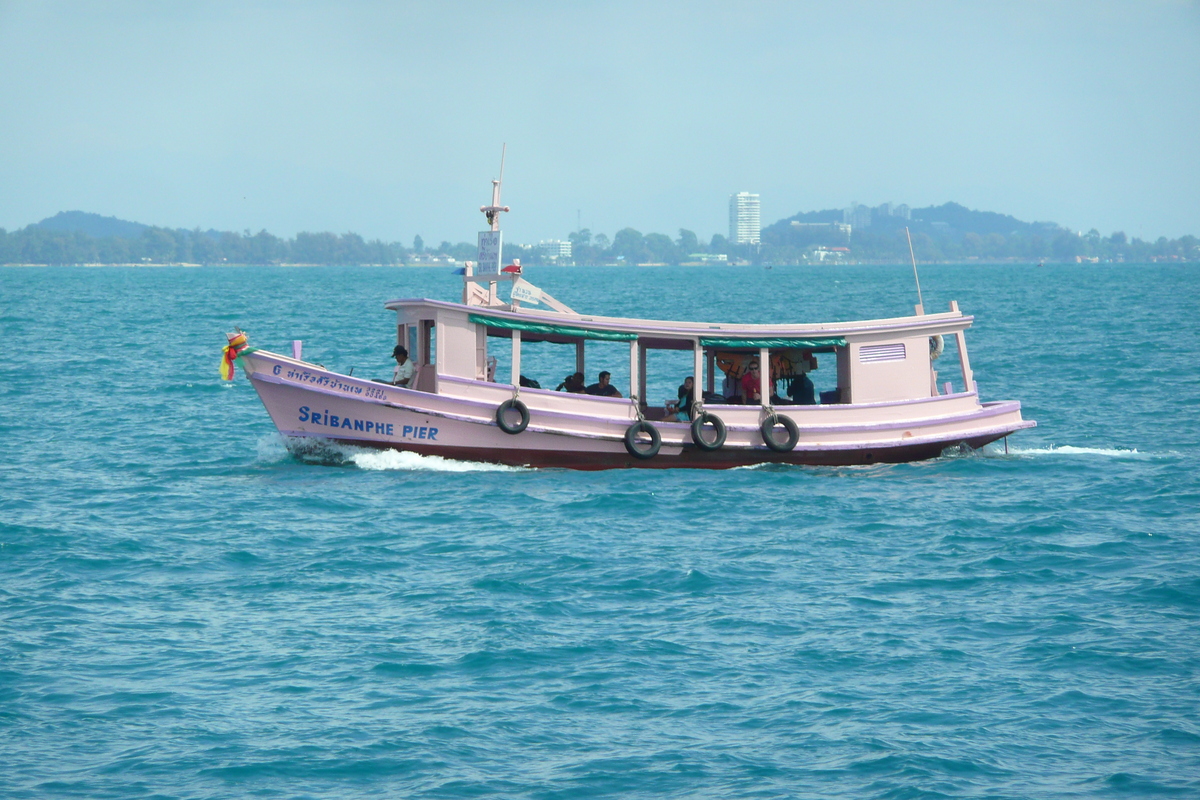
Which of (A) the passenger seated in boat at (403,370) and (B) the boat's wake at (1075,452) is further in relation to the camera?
(B) the boat's wake at (1075,452)

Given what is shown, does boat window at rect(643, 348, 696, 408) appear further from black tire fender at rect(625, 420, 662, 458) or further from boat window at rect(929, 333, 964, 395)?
boat window at rect(929, 333, 964, 395)

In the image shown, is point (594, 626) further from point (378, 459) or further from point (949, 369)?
point (949, 369)

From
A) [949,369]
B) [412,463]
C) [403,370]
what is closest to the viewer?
→ [412,463]

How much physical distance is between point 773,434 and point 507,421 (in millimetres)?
4736

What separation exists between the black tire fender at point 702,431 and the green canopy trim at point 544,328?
1916 mm

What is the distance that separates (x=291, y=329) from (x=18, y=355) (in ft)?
56.8

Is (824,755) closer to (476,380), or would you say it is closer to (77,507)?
(476,380)

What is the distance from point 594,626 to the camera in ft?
47.8

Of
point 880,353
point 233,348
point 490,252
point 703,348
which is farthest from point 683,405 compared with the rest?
Result: point 233,348

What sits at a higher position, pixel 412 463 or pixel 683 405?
pixel 683 405

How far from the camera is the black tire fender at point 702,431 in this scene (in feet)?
72.7

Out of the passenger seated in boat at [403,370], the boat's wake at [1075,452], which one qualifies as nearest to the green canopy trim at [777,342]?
the boat's wake at [1075,452]

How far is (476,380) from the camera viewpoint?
2200 cm

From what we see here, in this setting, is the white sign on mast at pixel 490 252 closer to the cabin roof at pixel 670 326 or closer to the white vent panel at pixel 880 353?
the cabin roof at pixel 670 326
